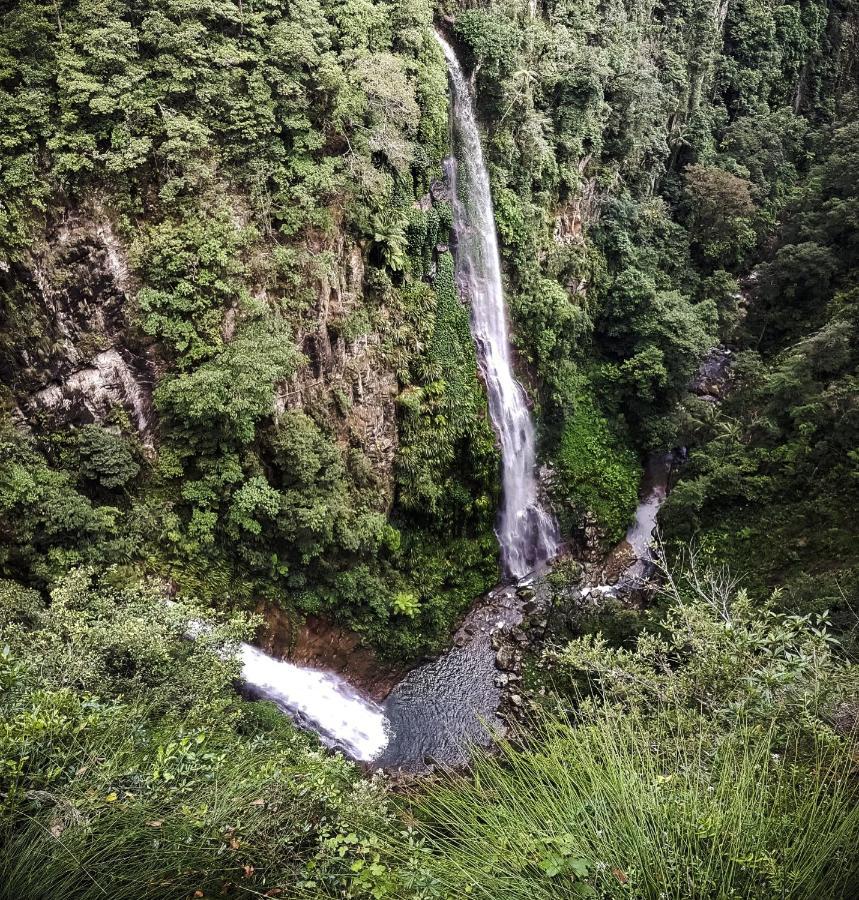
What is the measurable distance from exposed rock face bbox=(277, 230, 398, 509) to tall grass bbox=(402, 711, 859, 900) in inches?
381

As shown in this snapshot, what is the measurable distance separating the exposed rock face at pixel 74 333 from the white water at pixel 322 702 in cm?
505

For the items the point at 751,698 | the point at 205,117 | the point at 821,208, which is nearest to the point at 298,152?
the point at 205,117

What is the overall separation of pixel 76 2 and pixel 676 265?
19.3 meters

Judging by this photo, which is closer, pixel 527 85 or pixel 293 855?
pixel 293 855

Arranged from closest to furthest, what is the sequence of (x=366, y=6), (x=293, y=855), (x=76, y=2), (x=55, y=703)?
(x=293, y=855) → (x=55, y=703) → (x=76, y=2) → (x=366, y=6)

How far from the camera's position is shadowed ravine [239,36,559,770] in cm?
1206

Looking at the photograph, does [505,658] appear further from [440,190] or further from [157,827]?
[157,827]

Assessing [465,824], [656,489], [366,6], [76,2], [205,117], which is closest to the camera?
[465,824]

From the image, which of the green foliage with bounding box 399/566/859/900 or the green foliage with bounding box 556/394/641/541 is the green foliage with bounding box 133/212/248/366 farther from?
the green foliage with bounding box 556/394/641/541

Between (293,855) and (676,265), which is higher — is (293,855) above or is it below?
above

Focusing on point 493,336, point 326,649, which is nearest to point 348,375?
point 493,336

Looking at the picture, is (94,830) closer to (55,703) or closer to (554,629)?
(55,703)

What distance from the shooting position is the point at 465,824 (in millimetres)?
3145

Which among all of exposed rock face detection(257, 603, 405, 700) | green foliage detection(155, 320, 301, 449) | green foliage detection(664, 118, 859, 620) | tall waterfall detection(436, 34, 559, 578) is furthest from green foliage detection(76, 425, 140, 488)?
green foliage detection(664, 118, 859, 620)
